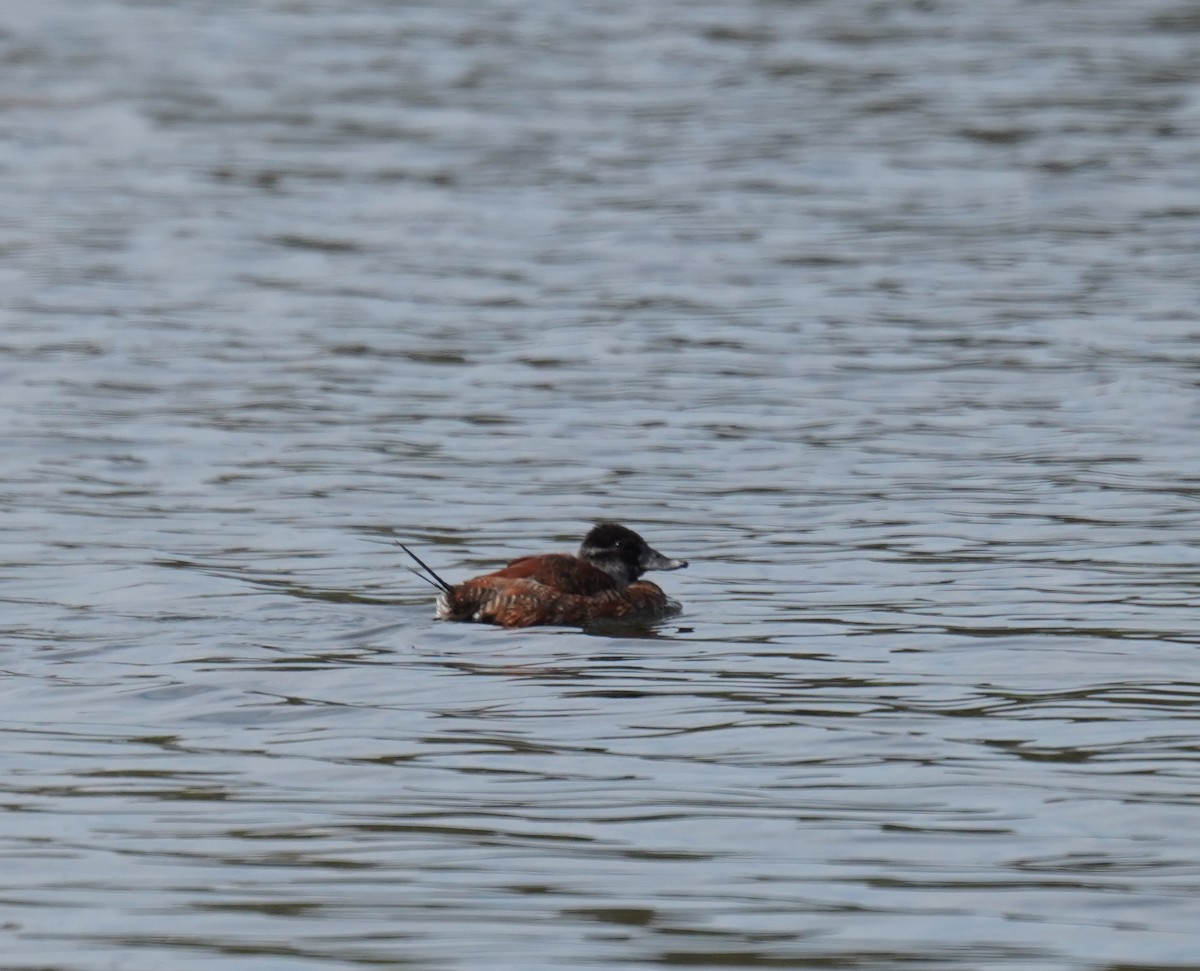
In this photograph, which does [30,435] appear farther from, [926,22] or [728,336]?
[926,22]

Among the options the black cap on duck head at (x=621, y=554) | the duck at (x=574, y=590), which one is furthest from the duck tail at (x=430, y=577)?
the black cap on duck head at (x=621, y=554)

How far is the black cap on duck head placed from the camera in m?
10.8

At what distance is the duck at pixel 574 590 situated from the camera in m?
10.2

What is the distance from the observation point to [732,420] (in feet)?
48.9

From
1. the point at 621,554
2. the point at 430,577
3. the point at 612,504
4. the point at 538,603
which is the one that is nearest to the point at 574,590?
the point at 538,603

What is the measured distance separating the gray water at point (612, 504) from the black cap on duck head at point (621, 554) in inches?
13.1

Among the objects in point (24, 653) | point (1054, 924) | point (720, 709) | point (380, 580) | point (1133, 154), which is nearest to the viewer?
point (1054, 924)

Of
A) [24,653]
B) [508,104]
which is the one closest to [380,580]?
[24,653]

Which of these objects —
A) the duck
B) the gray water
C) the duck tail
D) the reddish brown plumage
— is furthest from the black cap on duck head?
the duck tail

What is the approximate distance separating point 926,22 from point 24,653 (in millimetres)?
23879

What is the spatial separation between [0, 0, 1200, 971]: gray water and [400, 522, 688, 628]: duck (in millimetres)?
145

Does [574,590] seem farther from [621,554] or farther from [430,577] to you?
[430,577]

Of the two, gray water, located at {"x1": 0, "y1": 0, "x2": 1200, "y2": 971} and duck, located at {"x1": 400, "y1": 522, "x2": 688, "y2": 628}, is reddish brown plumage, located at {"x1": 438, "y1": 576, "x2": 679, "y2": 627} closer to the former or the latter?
duck, located at {"x1": 400, "y1": 522, "x2": 688, "y2": 628}

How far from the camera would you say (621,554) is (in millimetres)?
10836
